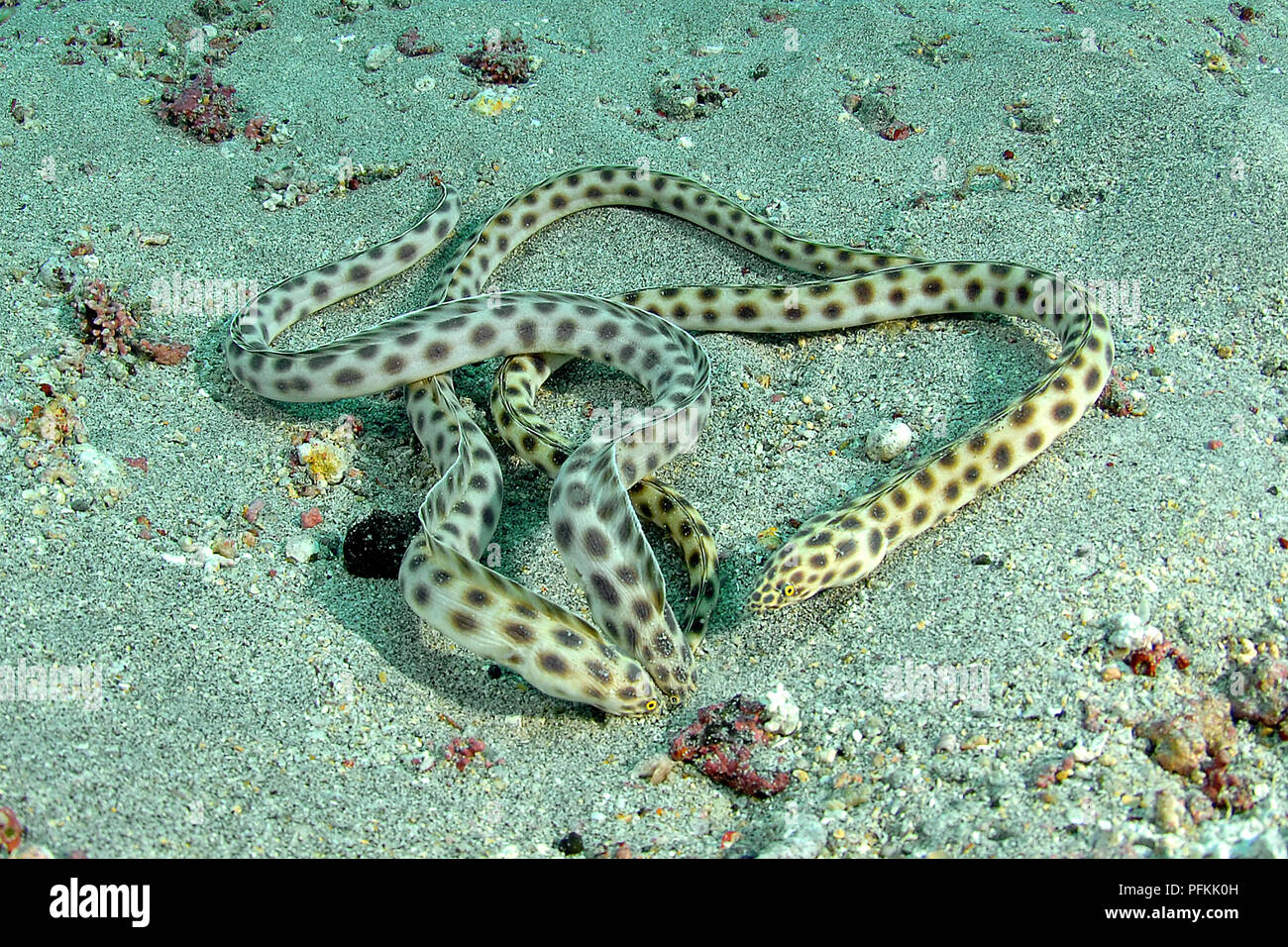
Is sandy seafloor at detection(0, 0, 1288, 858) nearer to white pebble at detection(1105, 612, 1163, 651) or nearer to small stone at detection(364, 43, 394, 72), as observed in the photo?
white pebble at detection(1105, 612, 1163, 651)

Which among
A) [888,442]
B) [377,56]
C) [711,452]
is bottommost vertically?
[711,452]

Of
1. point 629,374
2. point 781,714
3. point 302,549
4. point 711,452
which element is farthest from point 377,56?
point 781,714

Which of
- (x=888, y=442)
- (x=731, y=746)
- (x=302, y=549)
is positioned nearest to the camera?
(x=731, y=746)

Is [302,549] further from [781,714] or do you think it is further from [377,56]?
[377,56]

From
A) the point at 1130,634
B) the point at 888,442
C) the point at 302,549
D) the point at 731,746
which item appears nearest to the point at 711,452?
the point at 888,442

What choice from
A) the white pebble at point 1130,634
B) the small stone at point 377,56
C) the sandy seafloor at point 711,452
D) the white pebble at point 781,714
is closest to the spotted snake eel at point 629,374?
the sandy seafloor at point 711,452

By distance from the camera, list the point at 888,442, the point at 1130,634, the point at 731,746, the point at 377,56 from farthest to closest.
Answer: the point at 377,56 < the point at 888,442 < the point at 1130,634 < the point at 731,746

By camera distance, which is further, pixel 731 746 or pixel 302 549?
pixel 302 549

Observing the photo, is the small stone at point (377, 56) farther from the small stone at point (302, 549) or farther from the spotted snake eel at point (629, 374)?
the small stone at point (302, 549)

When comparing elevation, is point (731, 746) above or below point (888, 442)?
below
